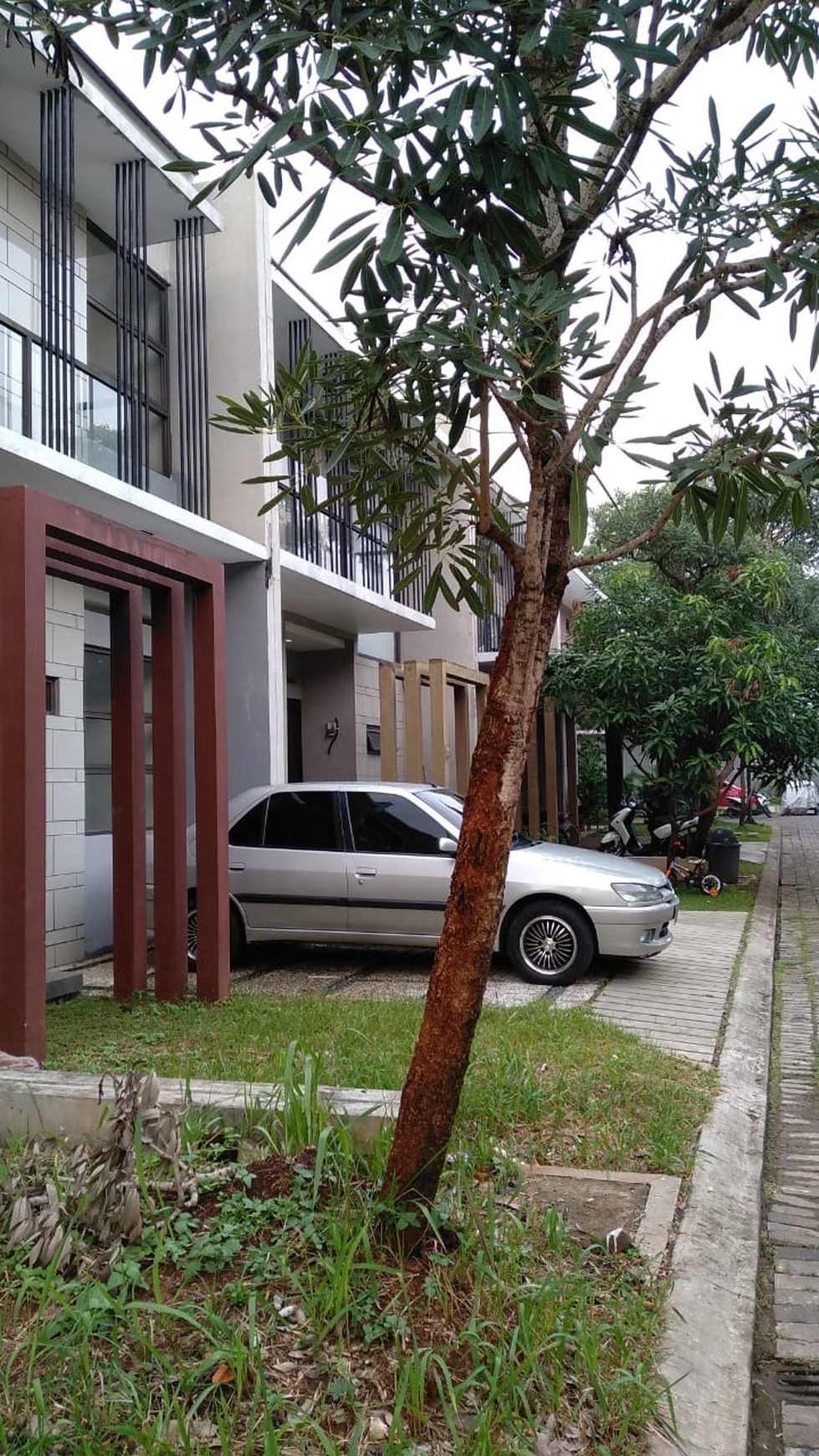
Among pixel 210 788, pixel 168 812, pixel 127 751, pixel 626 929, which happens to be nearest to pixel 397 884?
pixel 626 929

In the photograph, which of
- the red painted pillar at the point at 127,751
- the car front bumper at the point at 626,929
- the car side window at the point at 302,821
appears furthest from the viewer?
the car side window at the point at 302,821

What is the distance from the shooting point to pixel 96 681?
1110 centimetres

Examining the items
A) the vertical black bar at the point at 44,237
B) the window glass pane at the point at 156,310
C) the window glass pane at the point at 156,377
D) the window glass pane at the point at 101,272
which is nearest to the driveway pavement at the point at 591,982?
the vertical black bar at the point at 44,237

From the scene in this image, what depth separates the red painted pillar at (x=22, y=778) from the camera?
550 centimetres

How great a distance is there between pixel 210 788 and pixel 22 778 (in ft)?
7.26

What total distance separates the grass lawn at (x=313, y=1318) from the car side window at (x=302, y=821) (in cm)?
522

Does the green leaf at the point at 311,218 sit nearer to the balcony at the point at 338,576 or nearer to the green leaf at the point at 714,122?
the green leaf at the point at 714,122

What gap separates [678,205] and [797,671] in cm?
1166

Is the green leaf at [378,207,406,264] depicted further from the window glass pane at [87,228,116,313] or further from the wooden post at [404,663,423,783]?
the wooden post at [404,663,423,783]

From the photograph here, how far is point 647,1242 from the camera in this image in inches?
143

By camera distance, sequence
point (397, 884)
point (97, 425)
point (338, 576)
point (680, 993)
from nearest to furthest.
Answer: point (680, 993), point (397, 884), point (97, 425), point (338, 576)

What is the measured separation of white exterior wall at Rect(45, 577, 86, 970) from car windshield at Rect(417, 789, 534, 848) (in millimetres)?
3054

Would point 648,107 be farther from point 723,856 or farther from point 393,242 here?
point 723,856

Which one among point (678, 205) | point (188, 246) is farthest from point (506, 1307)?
point (188, 246)
